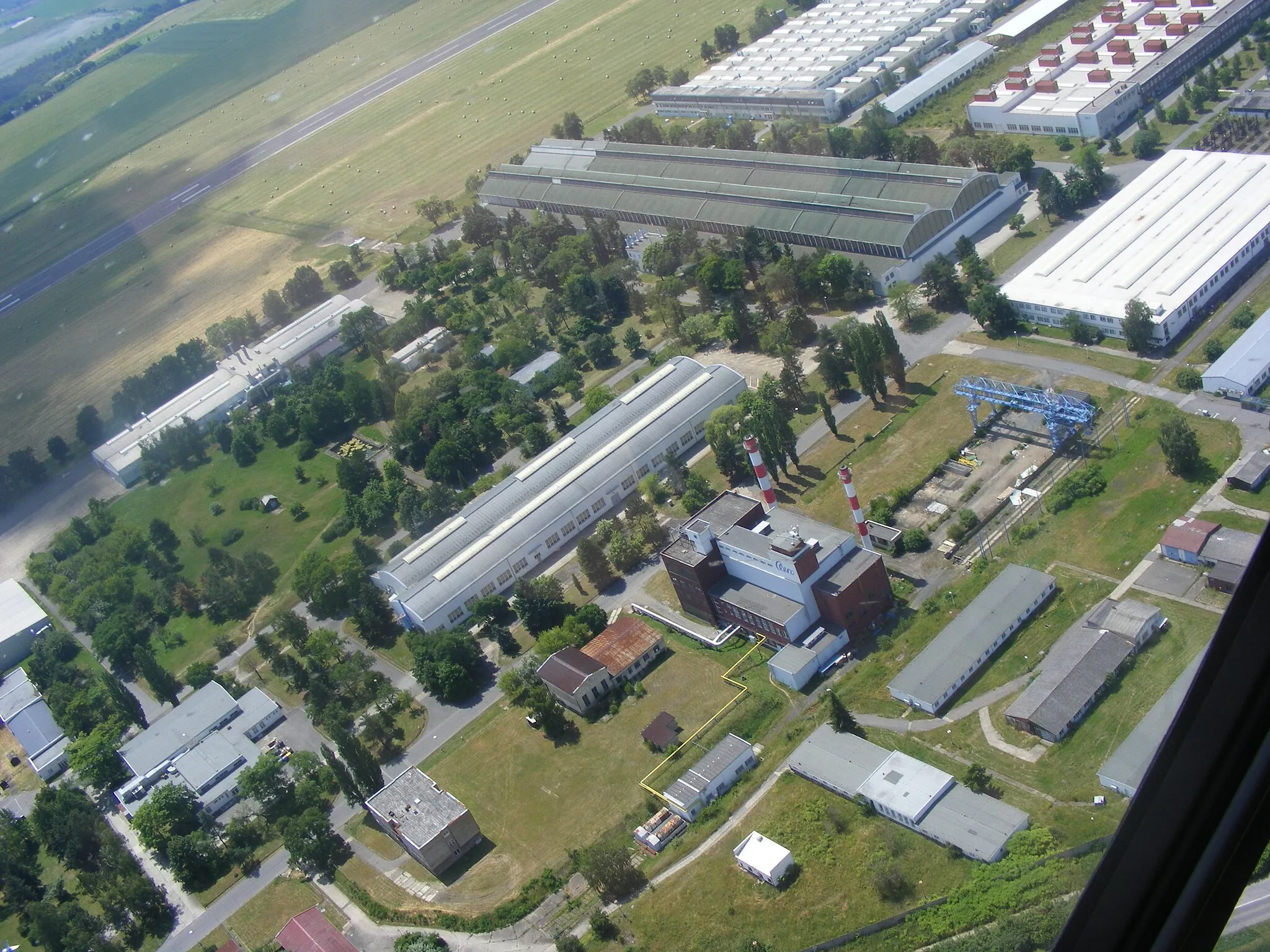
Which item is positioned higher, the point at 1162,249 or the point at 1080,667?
the point at 1162,249

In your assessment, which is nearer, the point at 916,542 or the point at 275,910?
the point at 275,910

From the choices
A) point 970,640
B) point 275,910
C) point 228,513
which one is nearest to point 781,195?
point 970,640

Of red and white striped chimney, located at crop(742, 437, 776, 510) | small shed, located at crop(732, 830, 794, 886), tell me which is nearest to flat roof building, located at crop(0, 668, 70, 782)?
small shed, located at crop(732, 830, 794, 886)

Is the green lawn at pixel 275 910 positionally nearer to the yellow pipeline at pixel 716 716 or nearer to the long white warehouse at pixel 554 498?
the yellow pipeline at pixel 716 716

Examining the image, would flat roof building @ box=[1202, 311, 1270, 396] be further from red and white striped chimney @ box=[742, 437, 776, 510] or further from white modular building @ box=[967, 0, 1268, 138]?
white modular building @ box=[967, 0, 1268, 138]

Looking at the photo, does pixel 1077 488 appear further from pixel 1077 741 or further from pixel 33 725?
pixel 33 725

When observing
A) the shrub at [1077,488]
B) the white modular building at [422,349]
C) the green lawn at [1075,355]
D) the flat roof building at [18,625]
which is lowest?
the shrub at [1077,488]

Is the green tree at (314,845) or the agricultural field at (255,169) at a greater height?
the agricultural field at (255,169)

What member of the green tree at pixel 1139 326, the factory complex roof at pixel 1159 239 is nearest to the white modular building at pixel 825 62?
the factory complex roof at pixel 1159 239
